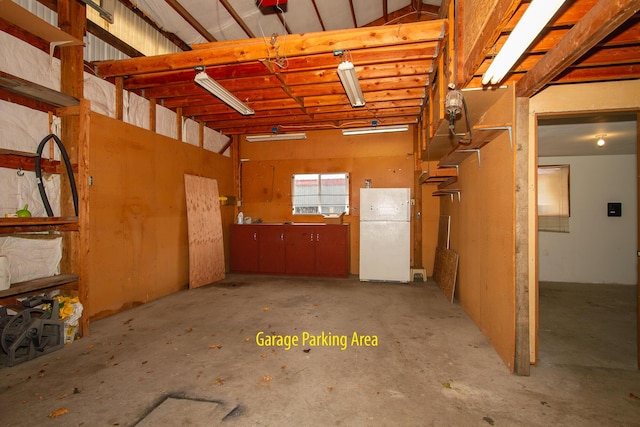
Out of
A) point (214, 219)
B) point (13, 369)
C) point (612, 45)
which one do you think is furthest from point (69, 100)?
point (612, 45)

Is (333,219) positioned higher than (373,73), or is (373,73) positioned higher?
(373,73)

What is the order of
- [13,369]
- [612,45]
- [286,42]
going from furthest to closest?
[286,42]
[13,369]
[612,45]

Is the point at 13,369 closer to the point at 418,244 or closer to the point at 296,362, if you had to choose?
the point at 296,362

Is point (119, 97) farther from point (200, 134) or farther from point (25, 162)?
point (200, 134)

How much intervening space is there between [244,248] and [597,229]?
270 inches

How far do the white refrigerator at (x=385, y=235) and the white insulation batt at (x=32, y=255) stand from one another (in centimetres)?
428

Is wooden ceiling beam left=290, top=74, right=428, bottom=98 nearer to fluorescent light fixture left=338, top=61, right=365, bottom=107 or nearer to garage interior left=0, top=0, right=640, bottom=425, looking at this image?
garage interior left=0, top=0, right=640, bottom=425

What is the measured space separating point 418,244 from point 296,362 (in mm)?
4148

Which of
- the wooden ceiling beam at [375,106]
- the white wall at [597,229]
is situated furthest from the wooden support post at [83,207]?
the white wall at [597,229]

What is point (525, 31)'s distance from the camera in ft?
4.98

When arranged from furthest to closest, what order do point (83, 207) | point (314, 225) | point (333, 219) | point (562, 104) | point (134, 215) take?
point (333, 219)
point (314, 225)
point (134, 215)
point (83, 207)
point (562, 104)

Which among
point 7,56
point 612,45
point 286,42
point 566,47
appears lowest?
point 566,47

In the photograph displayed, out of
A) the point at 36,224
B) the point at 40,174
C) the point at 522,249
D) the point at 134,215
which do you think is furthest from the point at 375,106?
the point at 36,224

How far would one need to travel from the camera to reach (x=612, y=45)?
1.97 meters
